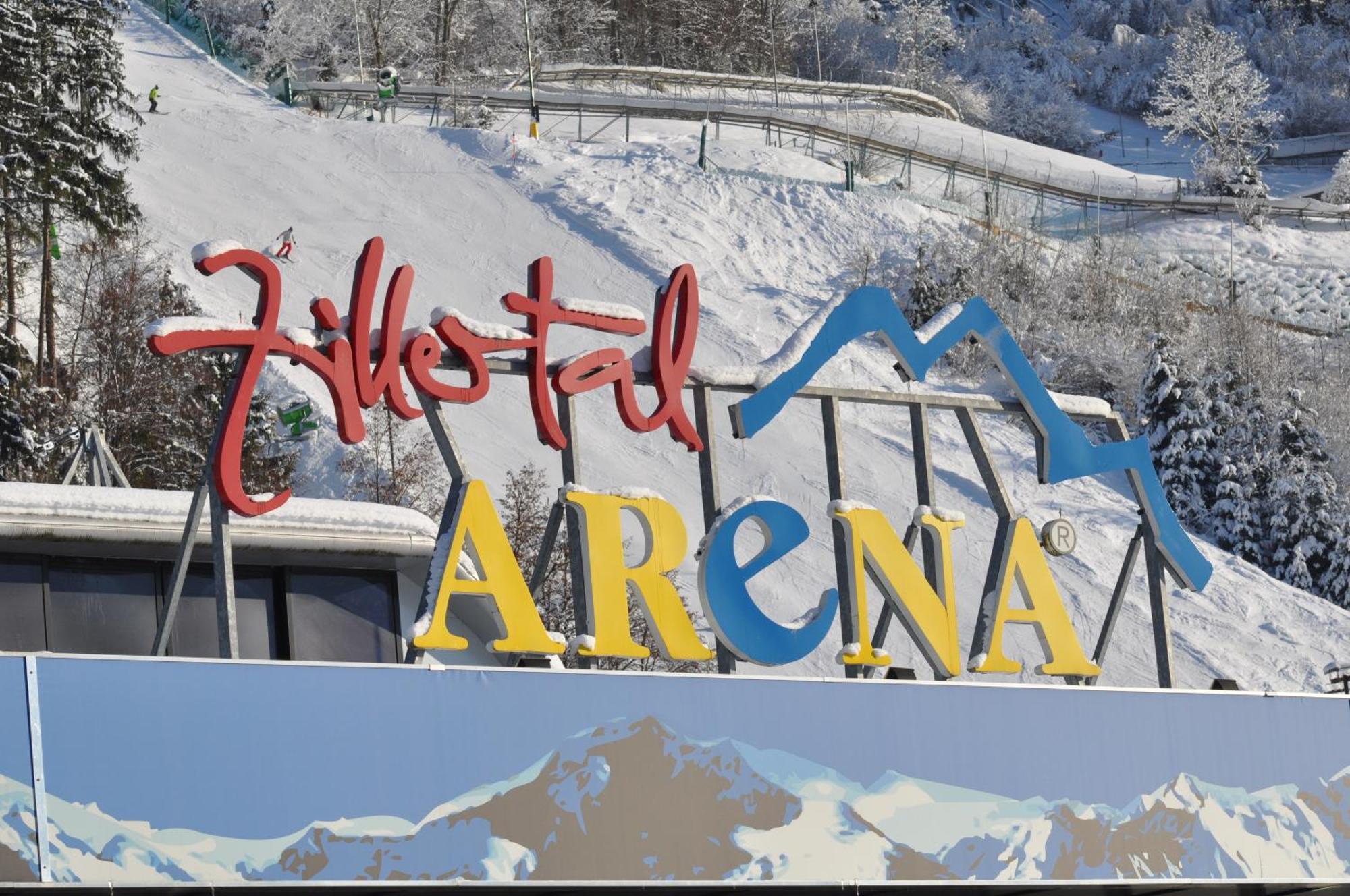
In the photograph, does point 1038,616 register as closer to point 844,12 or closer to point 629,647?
point 629,647

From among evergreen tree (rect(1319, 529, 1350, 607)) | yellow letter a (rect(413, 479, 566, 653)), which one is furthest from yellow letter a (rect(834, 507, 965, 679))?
evergreen tree (rect(1319, 529, 1350, 607))

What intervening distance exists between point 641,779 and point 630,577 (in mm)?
2912

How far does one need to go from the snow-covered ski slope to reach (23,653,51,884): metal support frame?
22.0 meters

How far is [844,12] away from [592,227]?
5423 centimetres

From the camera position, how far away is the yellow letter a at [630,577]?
50.6 feet

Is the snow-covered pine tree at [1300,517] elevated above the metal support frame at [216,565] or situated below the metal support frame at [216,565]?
below

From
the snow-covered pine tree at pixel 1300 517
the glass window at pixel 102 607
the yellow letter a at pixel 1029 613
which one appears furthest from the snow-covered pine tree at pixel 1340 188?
the glass window at pixel 102 607

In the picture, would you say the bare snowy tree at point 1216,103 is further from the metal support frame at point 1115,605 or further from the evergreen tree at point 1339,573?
the metal support frame at point 1115,605

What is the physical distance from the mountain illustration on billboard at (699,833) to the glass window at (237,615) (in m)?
4.72

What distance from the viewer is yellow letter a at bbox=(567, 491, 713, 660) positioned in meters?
15.4

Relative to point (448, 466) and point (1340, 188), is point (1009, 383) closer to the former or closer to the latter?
point (448, 466)

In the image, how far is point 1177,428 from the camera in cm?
4453

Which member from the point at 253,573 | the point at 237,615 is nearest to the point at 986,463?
the point at 253,573

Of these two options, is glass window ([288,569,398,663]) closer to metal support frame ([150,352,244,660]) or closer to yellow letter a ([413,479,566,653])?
yellow letter a ([413,479,566,653])
